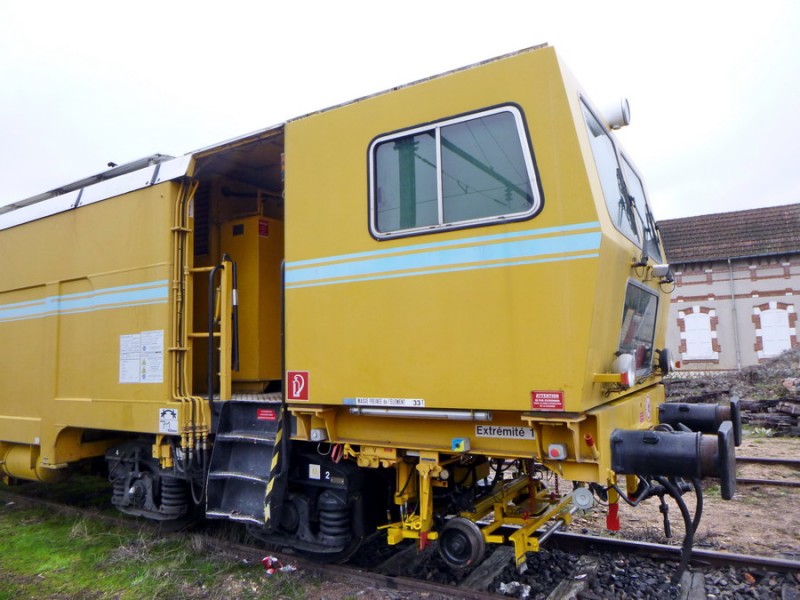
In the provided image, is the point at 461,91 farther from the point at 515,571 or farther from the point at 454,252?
the point at 515,571

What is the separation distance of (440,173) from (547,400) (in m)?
1.56

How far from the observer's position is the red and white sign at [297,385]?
4207 mm

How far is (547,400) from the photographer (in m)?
3.28

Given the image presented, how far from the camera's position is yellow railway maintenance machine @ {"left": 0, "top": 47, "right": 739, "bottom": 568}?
3365 mm

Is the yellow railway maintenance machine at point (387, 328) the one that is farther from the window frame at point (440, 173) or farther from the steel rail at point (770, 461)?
the steel rail at point (770, 461)

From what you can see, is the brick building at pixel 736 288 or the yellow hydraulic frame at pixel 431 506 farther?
the brick building at pixel 736 288

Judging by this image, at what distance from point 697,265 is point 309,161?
73.6ft

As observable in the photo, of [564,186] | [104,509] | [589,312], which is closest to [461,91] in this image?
[564,186]

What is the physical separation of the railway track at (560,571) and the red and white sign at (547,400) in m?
1.62

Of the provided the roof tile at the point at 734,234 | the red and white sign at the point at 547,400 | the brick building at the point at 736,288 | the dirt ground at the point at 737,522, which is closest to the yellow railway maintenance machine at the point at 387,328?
the red and white sign at the point at 547,400

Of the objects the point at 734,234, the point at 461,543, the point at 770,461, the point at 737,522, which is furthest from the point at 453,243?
the point at 734,234

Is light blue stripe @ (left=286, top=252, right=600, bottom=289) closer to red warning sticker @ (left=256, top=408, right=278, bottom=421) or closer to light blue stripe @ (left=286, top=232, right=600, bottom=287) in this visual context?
light blue stripe @ (left=286, top=232, right=600, bottom=287)

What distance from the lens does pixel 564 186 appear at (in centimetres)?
333

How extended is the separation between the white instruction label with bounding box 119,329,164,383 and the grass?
155 centimetres
